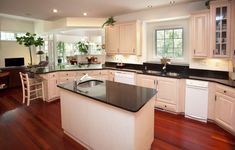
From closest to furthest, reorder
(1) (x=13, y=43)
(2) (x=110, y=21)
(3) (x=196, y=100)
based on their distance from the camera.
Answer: (3) (x=196, y=100) → (2) (x=110, y=21) → (1) (x=13, y=43)

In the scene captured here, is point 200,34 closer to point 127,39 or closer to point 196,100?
Result: point 196,100

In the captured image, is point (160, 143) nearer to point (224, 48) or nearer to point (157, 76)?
point (157, 76)

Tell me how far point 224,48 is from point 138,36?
227 centimetres

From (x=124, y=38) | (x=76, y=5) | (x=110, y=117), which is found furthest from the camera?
(x=124, y=38)

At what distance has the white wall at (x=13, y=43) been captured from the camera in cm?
718

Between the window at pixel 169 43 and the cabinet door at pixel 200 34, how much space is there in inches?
32.7

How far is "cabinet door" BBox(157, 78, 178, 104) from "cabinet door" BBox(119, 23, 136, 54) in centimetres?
140

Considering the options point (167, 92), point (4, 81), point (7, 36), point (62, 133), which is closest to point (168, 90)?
point (167, 92)

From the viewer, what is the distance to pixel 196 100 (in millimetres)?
3604

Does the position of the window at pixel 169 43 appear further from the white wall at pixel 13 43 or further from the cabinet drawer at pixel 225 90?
the white wall at pixel 13 43

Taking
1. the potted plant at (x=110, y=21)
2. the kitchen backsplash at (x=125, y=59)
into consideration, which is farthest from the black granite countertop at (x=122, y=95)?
the potted plant at (x=110, y=21)

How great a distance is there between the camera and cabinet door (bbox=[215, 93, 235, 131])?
293 centimetres

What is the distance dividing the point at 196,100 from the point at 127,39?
8.58 feet

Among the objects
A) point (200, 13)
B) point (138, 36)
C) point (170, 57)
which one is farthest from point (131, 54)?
point (200, 13)
